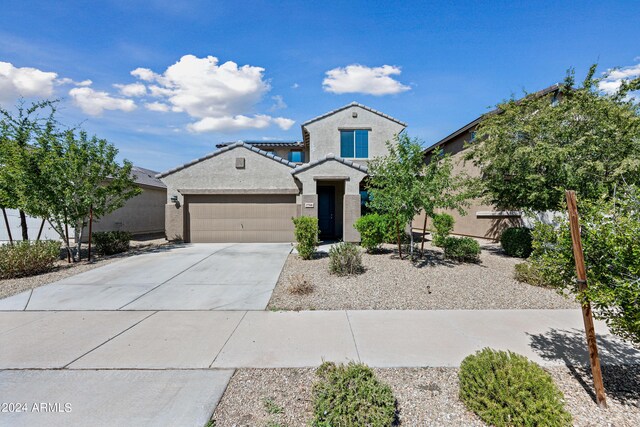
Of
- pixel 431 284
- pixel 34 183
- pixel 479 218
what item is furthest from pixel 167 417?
pixel 479 218

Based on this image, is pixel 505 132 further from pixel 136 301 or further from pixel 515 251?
pixel 136 301

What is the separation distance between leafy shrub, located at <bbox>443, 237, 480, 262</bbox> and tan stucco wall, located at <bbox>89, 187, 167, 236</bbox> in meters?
16.9

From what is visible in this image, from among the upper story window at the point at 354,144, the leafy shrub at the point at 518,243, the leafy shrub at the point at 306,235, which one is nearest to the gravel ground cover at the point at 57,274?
the leafy shrub at the point at 306,235

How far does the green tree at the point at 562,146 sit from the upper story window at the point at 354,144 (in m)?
7.87

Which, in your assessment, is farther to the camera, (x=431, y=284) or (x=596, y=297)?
(x=431, y=284)

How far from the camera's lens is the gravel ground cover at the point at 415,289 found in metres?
5.86

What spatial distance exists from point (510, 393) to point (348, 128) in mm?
16981

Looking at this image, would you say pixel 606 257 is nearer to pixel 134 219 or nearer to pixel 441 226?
pixel 441 226

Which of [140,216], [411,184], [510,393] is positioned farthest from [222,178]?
[510,393]

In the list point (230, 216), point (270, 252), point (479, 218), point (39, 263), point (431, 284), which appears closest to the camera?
point (431, 284)

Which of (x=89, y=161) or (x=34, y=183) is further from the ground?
(x=89, y=161)

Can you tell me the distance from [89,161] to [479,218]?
1882 centimetres

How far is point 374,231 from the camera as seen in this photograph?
10.3m

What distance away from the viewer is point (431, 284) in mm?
7102
